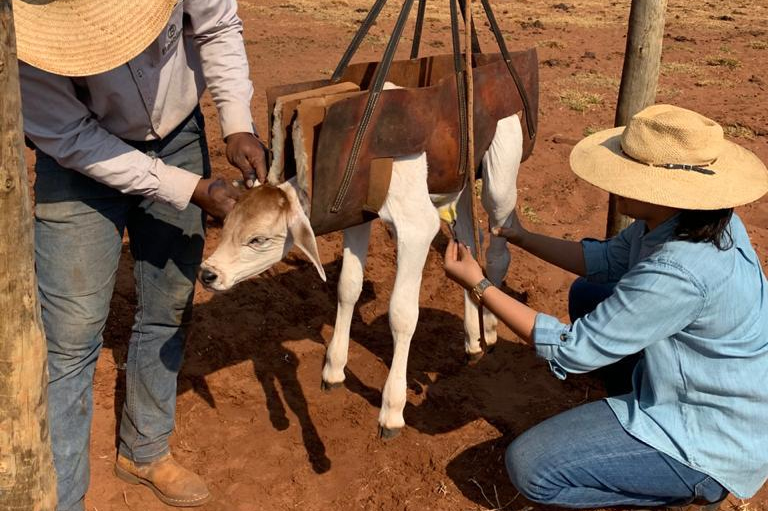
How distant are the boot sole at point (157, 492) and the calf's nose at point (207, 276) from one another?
43.4 inches

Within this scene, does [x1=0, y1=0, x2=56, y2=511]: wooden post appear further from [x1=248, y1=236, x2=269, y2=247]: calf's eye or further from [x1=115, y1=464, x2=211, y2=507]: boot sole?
[x1=115, y1=464, x2=211, y2=507]: boot sole

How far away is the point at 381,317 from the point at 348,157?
2008 millimetres

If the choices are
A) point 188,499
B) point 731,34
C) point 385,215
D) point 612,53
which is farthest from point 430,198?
point 731,34

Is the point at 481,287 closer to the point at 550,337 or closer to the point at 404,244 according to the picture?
the point at 550,337

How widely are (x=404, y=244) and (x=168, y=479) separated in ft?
4.91

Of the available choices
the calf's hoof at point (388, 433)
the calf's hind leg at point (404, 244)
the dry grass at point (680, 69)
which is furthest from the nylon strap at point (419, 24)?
the dry grass at point (680, 69)

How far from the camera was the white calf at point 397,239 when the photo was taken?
327cm

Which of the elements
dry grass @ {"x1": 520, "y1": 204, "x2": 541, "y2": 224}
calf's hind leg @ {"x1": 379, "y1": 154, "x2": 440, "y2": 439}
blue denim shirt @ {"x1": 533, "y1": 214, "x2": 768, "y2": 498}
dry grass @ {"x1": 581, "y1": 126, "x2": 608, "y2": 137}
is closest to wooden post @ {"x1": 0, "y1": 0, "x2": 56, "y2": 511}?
blue denim shirt @ {"x1": 533, "y1": 214, "x2": 768, "y2": 498}

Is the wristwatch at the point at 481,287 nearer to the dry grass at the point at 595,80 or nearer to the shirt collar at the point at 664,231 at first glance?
the shirt collar at the point at 664,231

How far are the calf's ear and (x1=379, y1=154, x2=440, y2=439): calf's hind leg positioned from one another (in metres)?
0.43

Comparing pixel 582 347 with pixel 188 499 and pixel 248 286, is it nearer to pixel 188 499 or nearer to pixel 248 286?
pixel 188 499

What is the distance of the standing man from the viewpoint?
2.57 metres

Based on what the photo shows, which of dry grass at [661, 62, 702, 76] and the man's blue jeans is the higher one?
the man's blue jeans

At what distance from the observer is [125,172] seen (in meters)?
2.93
